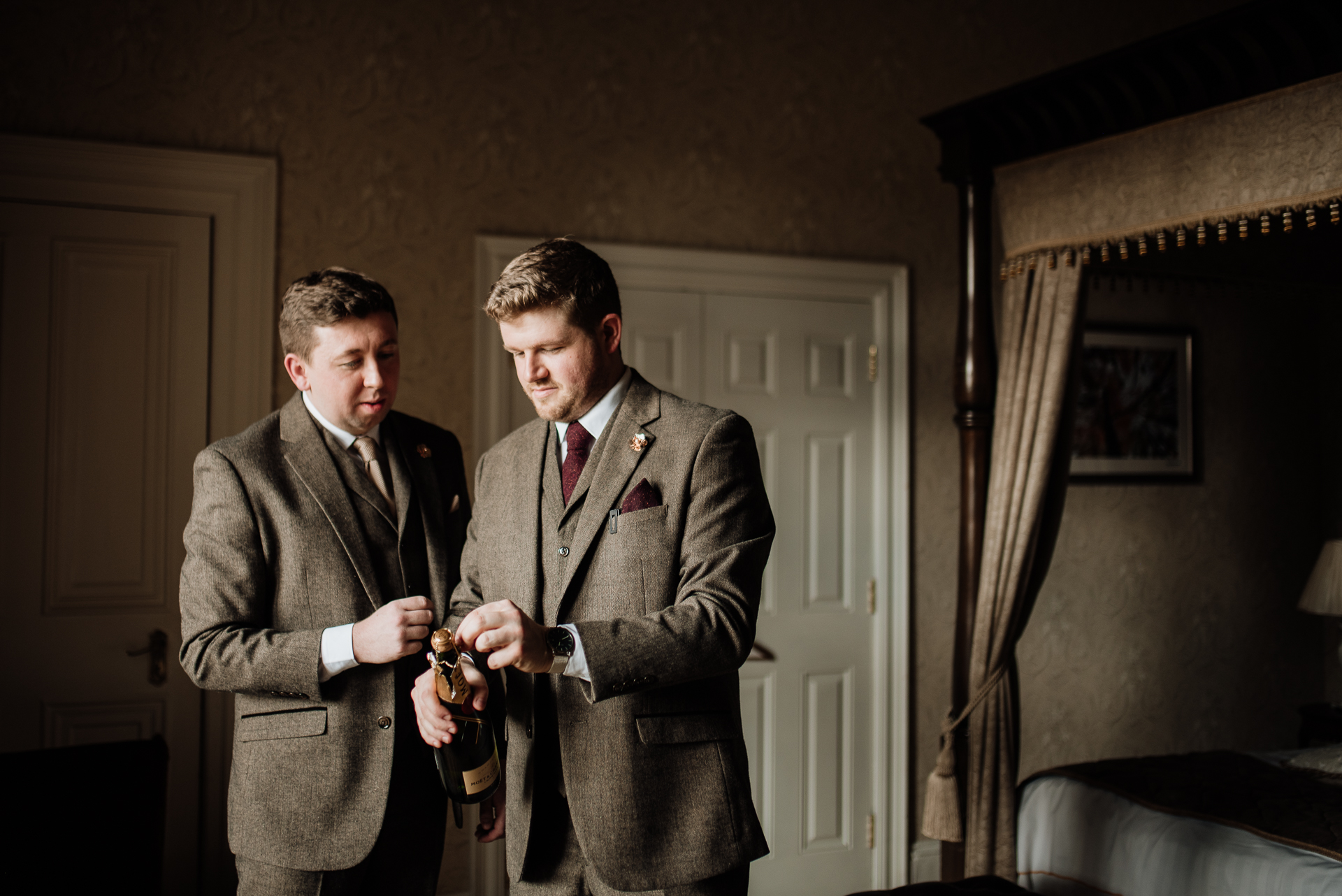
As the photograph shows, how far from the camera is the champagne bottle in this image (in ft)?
5.29

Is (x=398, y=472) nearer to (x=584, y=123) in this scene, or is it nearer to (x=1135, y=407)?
(x=584, y=123)

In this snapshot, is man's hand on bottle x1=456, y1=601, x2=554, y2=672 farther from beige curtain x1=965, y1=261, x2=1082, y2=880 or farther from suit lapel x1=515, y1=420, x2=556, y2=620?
beige curtain x1=965, y1=261, x2=1082, y2=880

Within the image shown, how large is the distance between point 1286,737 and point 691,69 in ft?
12.7

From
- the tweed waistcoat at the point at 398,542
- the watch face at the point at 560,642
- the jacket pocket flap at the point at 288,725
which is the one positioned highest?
the tweed waistcoat at the point at 398,542

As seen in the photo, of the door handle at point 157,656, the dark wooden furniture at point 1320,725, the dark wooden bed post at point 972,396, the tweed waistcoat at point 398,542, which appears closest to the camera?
the tweed waistcoat at point 398,542

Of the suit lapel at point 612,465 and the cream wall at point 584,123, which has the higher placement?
the cream wall at point 584,123

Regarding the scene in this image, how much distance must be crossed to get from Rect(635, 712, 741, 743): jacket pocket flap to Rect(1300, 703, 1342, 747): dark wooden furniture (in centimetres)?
317

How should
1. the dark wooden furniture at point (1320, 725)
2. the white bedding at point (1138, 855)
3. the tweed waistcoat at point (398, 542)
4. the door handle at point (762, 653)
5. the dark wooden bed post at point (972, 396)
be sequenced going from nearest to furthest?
the tweed waistcoat at point (398, 542) < the white bedding at point (1138, 855) < the dark wooden bed post at point (972, 396) < the door handle at point (762, 653) < the dark wooden furniture at point (1320, 725)

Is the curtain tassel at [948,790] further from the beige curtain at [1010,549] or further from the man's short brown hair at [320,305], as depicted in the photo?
the man's short brown hair at [320,305]

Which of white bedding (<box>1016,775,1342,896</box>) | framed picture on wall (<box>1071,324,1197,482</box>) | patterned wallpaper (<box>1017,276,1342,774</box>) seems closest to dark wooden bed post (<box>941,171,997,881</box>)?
white bedding (<box>1016,775,1342,896</box>)

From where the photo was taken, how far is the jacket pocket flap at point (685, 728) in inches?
63.9

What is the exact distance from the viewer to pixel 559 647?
153 cm

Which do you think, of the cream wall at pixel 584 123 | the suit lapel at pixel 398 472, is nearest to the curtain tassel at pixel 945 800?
the cream wall at pixel 584 123

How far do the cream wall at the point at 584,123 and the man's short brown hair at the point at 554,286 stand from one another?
5.66ft
